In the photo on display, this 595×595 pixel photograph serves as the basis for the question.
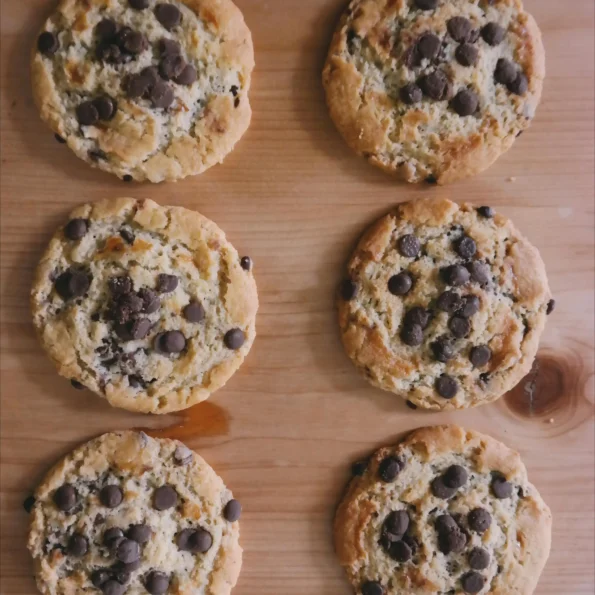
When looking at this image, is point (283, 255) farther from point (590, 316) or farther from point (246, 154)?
point (590, 316)

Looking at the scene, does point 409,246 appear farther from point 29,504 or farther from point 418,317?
point 29,504

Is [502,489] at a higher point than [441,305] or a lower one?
lower

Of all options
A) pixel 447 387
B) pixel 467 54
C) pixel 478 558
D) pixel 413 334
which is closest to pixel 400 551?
pixel 478 558

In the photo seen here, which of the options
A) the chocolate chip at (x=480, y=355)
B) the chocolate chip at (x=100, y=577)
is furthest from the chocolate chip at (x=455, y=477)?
the chocolate chip at (x=100, y=577)

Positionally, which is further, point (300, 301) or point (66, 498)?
point (300, 301)

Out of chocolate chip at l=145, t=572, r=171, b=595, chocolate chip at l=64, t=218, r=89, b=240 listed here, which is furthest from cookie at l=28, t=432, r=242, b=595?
chocolate chip at l=64, t=218, r=89, b=240

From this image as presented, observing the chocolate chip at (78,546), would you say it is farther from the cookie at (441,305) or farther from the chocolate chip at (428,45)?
the chocolate chip at (428,45)

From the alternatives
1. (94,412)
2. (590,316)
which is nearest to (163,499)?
(94,412)
